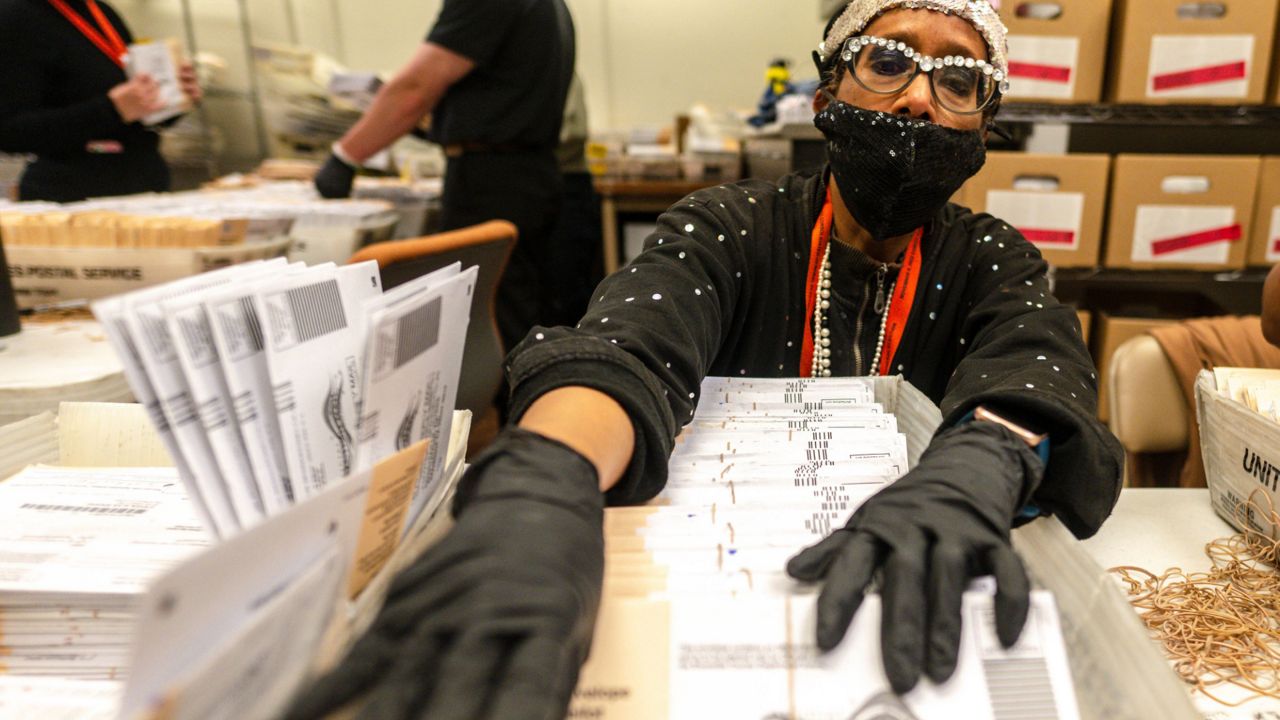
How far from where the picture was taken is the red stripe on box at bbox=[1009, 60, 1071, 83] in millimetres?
2215

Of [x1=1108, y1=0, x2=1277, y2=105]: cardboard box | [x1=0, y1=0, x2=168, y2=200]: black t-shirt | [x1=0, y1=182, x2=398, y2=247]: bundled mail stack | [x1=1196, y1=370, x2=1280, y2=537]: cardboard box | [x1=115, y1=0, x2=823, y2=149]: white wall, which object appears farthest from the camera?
[x1=115, y1=0, x2=823, y2=149]: white wall

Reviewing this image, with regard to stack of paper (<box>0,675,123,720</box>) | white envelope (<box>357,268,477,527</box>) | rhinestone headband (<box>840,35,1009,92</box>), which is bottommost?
stack of paper (<box>0,675,123,720</box>)

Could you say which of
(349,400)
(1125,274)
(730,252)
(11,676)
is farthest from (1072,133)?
(11,676)

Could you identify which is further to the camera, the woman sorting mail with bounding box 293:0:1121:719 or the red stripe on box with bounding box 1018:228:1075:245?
the red stripe on box with bounding box 1018:228:1075:245

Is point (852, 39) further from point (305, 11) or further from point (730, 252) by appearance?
point (305, 11)

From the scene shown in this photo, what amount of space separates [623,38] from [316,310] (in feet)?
14.7

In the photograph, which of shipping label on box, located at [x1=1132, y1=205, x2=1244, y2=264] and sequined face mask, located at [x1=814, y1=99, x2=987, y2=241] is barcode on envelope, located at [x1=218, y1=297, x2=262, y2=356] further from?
shipping label on box, located at [x1=1132, y1=205, x2=1244, y2=264]

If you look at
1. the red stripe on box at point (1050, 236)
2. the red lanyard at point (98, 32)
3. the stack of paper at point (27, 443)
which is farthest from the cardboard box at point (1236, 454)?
the red lanyard at point (98, 32)

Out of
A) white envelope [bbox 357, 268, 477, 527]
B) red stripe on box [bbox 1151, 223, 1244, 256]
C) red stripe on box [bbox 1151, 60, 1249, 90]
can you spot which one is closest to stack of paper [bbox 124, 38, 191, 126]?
white envelope [bbox 357, 268, 477, 527]

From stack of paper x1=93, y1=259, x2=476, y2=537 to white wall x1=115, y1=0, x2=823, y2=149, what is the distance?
14.3 ft

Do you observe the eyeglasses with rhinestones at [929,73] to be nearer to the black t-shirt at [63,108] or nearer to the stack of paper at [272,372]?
the stack of paper at [272,372]

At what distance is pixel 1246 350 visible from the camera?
1302mm

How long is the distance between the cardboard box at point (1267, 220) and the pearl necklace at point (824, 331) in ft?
6.08

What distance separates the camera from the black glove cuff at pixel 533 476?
51 cm
